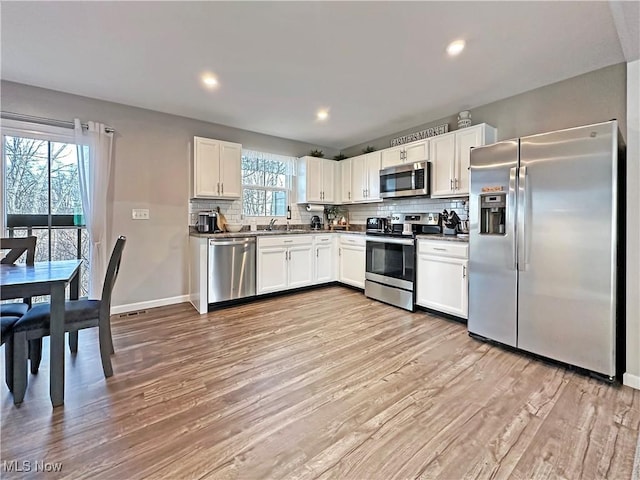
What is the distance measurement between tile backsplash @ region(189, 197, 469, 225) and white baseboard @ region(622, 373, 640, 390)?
2.10 m

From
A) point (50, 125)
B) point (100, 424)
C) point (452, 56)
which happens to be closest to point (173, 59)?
point (50, 125)

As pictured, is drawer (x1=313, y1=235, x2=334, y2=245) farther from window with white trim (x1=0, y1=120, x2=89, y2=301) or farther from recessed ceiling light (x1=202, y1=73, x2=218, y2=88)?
window with white trim (x1=0, y1=120, x2=89, y2=301)

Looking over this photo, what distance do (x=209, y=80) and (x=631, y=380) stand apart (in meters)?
4.16

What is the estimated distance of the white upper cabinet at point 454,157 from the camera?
3.28 meters

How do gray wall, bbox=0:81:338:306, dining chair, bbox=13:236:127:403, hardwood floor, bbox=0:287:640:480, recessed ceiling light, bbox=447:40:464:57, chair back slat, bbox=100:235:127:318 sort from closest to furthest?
hardwood floor, bbox=0:287:640:480 < dining chair, bbox=13:236:127:403 < chair back slat, bbox=100:235:127:318 < recessed ceiling light, bbox=447:40:464:57 < gray wall, bbox=0:81:338:306

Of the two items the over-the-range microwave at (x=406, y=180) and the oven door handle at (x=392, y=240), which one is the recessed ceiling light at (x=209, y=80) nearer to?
the over-the-range microwave at (x=406, y=180)

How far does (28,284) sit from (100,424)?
86cm

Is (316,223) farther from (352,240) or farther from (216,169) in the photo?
(216,169)

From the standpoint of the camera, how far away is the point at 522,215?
2.37 metres

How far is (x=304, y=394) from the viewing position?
1876 mm

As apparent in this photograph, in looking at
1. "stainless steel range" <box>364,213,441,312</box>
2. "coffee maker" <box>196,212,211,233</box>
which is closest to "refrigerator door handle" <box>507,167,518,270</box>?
"stainless steel range" <box>364,213,441,312</box>

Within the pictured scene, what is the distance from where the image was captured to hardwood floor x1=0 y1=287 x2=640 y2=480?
4.35 feet

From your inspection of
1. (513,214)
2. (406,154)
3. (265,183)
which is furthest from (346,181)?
(513,214)

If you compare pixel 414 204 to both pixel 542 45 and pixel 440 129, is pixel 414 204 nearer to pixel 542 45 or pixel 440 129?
pixel 440 129
